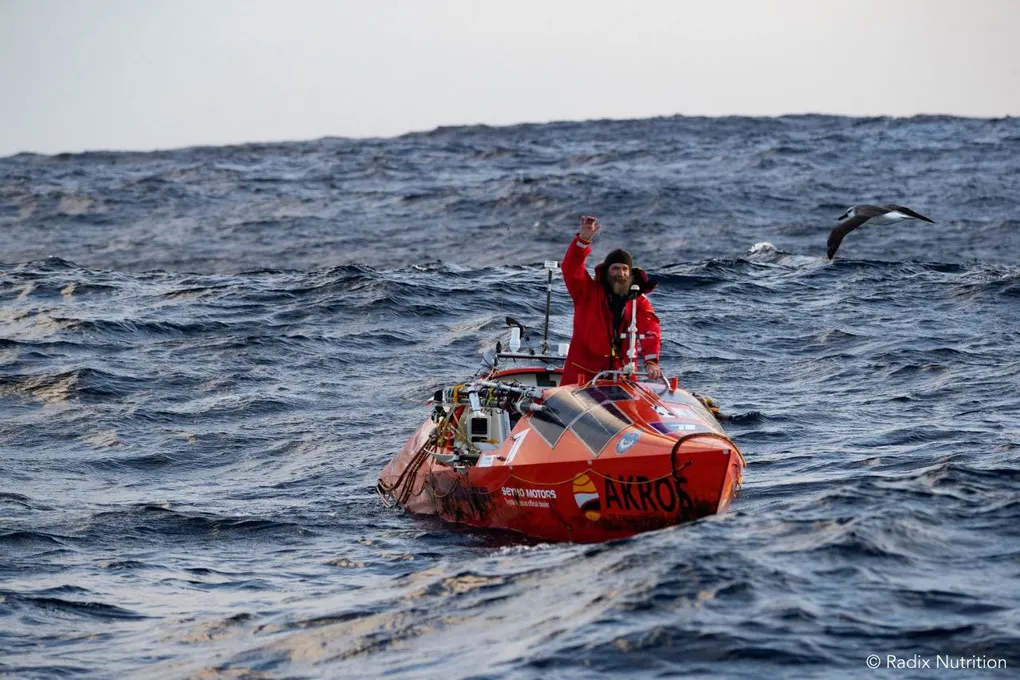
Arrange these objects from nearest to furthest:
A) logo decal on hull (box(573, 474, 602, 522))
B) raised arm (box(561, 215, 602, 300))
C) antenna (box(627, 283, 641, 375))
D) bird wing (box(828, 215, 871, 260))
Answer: logo decal on hull (box(573, 474, 602, 522)), raised arm (box(561, 215, 602, 300)), antenna (box(627, 283, 641, 375)), bird wing (box(828, 215, 871, 260))

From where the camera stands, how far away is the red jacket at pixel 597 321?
12.8m

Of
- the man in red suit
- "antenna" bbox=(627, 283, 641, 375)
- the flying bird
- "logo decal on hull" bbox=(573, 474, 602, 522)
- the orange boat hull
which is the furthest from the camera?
the flying bird

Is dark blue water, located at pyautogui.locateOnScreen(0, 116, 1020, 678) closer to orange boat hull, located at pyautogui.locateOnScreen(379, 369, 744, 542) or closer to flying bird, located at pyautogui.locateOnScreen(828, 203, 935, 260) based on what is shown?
orange boat hull, located at pyautogui.locateOnScreen(379, 369, 744, 542)

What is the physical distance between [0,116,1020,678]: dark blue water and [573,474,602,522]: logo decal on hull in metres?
0.51

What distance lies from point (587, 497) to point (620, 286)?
6.96 feet

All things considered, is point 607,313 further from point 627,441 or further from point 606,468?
point 606,468

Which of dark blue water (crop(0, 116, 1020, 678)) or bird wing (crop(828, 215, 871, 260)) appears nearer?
dark blue water (crop(0, 116, 1020, 678))

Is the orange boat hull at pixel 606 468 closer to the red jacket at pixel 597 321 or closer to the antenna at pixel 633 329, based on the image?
the antenna at pixel 633 329

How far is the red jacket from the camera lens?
1281 cm

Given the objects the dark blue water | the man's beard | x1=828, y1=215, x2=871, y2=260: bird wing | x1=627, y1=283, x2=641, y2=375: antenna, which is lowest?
the dark blue water

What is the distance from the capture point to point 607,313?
13008 millimetres

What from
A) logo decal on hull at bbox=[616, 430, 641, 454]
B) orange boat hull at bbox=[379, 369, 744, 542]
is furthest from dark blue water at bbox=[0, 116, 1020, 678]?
logo decal on hull at bbox=[616, 430, 641, 454]

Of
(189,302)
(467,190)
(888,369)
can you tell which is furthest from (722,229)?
(888,369)

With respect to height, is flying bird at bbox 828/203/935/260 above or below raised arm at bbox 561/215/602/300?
above
